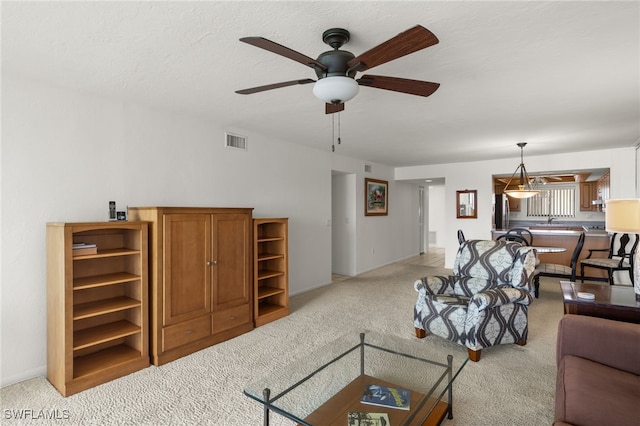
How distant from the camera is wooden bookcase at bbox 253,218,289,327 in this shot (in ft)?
13.4

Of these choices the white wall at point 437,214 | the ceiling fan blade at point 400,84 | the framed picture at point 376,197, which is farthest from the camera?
the white wall at point 437,214

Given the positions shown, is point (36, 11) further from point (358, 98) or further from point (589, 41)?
point (589, 41)

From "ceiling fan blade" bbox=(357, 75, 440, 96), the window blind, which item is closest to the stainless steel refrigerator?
the window blind

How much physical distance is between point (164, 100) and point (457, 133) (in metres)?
3.62

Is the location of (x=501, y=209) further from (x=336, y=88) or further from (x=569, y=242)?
(x=336, y=88)

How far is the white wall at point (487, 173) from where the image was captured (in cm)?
558

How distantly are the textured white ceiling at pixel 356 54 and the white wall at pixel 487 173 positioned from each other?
75.7 inches

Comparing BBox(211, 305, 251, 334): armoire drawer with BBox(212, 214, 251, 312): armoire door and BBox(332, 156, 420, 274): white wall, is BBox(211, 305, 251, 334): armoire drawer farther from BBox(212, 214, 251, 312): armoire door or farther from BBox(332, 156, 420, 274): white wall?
BBox(332, 156, 420, 274): white wall

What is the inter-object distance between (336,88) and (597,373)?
6.84 ft

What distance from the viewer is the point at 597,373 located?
1794mm

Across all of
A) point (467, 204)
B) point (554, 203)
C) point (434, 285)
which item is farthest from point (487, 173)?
point (434, 285)

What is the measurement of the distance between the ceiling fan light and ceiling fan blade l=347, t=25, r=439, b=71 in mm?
99

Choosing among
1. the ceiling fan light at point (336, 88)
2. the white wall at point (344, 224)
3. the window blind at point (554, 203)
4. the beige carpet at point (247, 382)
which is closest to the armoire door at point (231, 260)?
the beige carpet at point (247, 382)

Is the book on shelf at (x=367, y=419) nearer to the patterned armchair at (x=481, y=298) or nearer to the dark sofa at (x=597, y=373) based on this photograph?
the dark sofa at (x=597, y=373)
